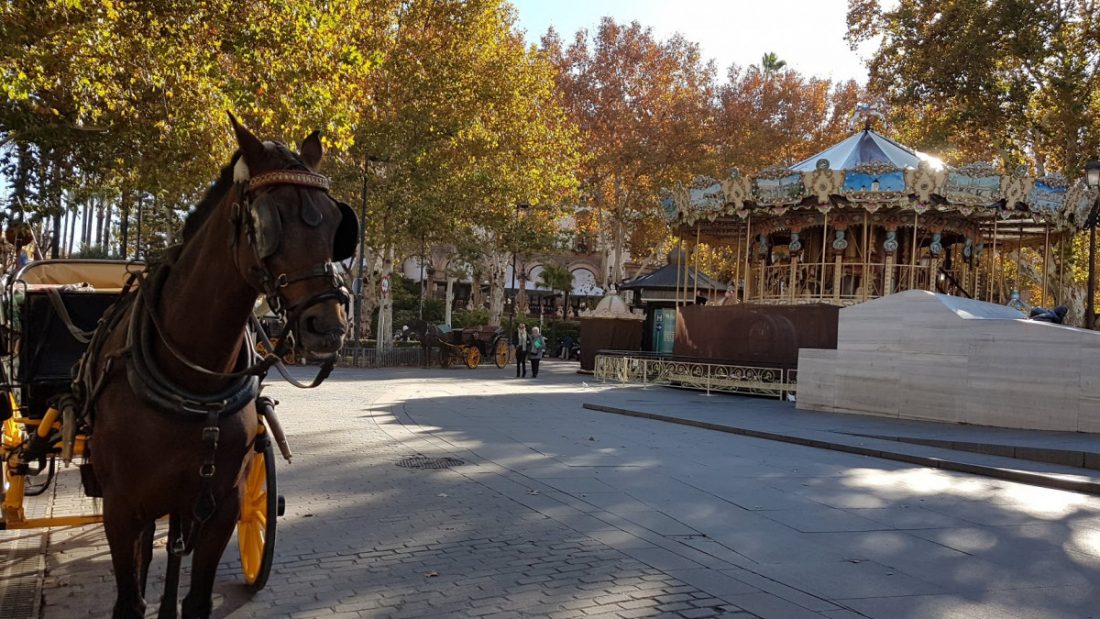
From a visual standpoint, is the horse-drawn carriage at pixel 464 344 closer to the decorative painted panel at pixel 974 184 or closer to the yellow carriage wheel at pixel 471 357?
the yellow carriage wheel at pixel 471 357

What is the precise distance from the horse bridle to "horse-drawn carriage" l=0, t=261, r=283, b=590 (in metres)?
1.29

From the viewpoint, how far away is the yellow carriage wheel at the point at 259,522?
4281mm

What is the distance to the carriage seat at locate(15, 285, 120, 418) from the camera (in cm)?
486

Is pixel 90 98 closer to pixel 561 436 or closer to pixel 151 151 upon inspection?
pixel 151 151

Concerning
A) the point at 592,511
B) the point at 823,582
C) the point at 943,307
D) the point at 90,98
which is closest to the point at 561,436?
the point at 592,511

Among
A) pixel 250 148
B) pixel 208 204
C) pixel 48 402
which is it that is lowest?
pixel 48 402

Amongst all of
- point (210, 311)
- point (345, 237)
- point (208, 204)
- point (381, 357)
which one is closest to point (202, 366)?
point (210, 311)

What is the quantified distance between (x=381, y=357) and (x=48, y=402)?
24454 mm

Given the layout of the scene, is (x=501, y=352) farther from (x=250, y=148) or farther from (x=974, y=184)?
(x=250, y=148)

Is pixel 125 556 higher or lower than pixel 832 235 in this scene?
lower

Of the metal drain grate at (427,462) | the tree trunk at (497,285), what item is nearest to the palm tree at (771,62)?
the tree trunk at (497,285)

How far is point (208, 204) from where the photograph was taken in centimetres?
346

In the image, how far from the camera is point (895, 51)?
92.3ft

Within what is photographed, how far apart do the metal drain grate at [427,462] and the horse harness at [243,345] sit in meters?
5.27
